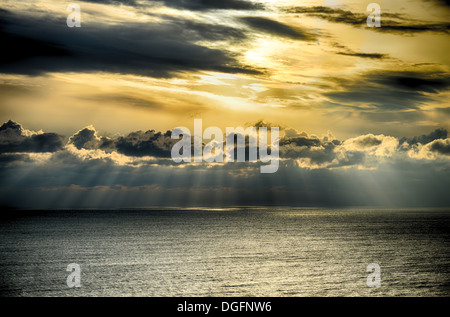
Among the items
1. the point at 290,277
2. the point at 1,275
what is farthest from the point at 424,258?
the point at 1,275

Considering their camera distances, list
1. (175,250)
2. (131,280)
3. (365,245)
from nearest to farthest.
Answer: (131,280)
(175,250)
(365,245)

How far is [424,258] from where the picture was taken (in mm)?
103375

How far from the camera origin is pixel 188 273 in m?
80.1

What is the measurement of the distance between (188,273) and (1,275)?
3326cm
